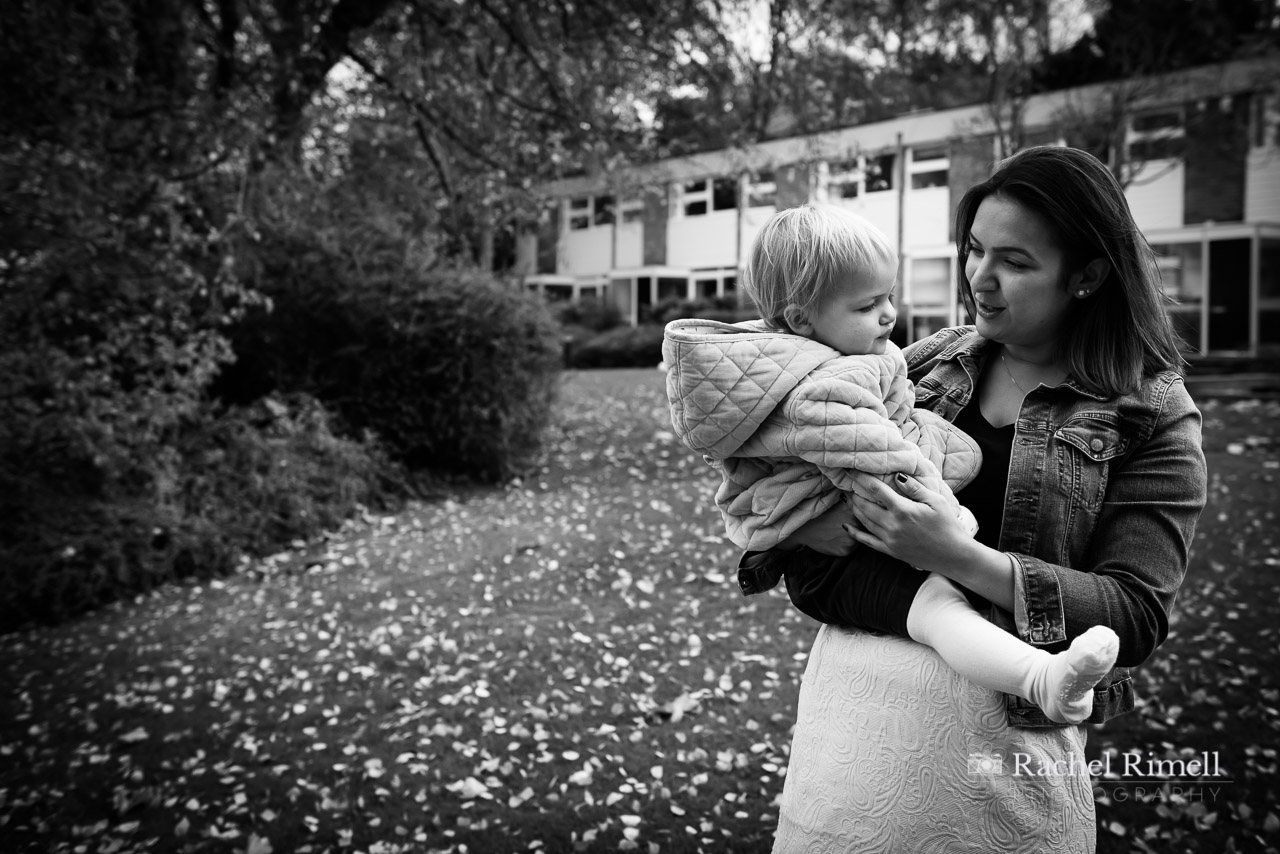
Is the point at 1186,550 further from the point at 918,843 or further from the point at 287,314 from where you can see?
the point at 287,314

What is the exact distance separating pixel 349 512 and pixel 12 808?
5.37 m

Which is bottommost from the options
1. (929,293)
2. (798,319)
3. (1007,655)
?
(1007,655)

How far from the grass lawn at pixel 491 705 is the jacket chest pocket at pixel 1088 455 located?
110 inches

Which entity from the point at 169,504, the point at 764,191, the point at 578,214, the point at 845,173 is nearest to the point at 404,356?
the point at 169,504

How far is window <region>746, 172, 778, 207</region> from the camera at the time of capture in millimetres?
11470

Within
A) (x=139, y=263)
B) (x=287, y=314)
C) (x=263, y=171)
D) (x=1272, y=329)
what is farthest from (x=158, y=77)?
(x=1272, y=329)

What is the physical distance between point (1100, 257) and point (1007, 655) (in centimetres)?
79

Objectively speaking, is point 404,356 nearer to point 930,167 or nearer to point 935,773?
point 935,773

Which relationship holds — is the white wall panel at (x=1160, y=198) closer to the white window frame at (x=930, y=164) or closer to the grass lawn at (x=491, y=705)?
the white window frame at (x=930, y=164)

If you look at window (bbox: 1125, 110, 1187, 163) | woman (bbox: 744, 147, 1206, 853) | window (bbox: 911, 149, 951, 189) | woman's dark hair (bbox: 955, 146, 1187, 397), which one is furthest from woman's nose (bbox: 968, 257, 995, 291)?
window (bbox: 911, 149, 951, 189)

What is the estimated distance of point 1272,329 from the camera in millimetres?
19641

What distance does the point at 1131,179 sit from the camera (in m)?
15.9

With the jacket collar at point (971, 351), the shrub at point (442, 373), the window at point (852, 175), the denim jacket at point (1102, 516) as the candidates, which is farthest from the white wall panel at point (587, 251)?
the denim jacket at point (1102, 516)

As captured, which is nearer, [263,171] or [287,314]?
[263,171]
